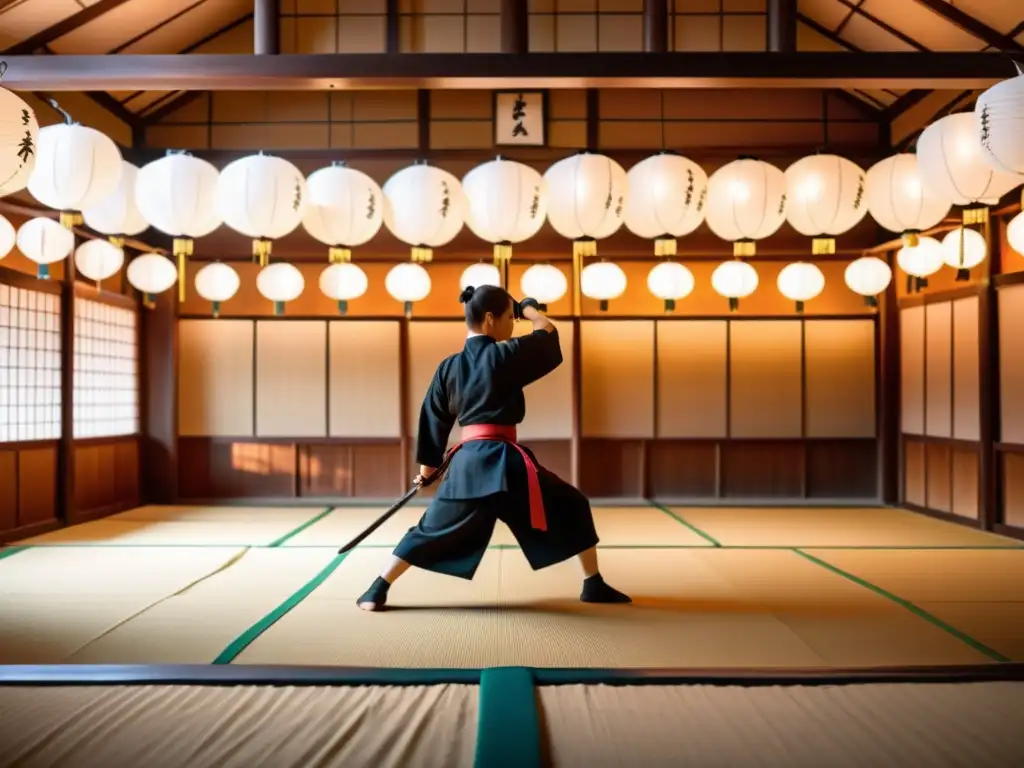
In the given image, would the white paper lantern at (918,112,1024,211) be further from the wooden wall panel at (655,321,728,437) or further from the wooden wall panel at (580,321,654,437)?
the wooden wall panel at (580,321,654,437)

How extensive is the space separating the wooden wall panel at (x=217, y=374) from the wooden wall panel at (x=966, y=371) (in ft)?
22.0

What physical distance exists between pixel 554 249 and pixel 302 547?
396 centimetres

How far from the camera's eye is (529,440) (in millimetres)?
7676

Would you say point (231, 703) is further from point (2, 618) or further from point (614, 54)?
point (614, 54)

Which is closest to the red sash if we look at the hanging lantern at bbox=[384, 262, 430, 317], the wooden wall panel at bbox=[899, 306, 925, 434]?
the hanging lantern at bbox=[384, 262, 430, 317]

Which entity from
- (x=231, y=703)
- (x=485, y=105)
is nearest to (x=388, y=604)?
(x=231, y=703)

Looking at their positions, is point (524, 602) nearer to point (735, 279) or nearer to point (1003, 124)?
point (1003, 124)

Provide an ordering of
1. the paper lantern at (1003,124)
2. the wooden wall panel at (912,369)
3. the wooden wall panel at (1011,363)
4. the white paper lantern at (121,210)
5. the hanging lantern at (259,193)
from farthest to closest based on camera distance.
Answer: the wooden wall panel at (912,369), the wooden wall panel at (1011,363), the white paper lantern at (121,210), the hanging lantern at (259,193), the paper lantern at (1003,124)

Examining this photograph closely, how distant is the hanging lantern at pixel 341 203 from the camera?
508 cm

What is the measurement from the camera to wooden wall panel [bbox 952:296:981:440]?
6.27 meters

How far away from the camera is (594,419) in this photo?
25.3ft

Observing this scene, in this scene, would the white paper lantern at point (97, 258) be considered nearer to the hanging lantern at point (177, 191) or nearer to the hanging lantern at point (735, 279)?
the hanging lantern at point (177, 191)

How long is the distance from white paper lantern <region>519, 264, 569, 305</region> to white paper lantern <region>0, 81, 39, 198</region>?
157 inches

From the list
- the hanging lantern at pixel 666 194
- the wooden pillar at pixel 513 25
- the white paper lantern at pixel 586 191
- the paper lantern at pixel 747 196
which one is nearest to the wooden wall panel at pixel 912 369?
the paper lantern at pixel 747 196
